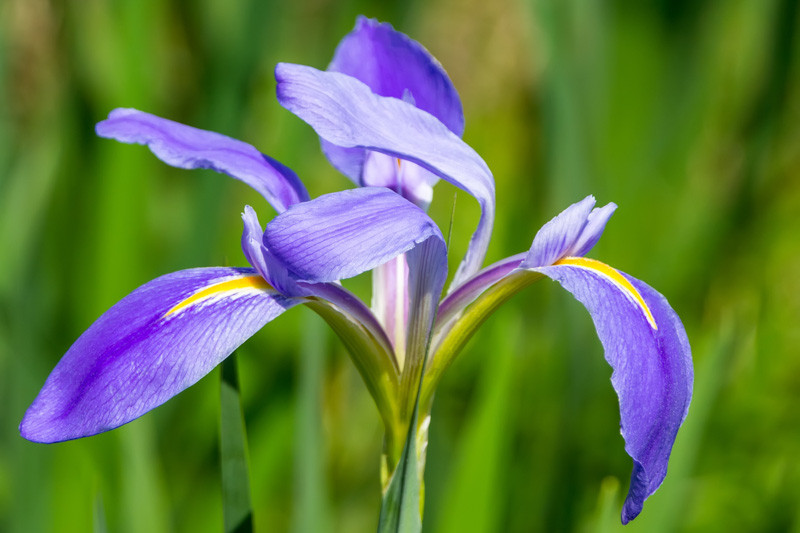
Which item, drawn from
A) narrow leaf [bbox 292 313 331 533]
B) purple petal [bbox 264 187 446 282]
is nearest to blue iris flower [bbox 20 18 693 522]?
purple petal [bbox 264 187 446 282]

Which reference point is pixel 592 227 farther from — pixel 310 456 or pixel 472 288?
pixel 310 456

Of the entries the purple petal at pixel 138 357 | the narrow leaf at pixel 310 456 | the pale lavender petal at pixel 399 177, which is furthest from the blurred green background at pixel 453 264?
the purple petal at pixel 138 357

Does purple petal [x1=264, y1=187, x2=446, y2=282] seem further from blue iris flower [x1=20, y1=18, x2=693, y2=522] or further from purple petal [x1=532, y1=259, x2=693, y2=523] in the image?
purple petal [x1=532, y1=259, x2=693, y2=523]

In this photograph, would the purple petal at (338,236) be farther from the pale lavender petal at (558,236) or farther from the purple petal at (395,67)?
the purple petal at (395,67)

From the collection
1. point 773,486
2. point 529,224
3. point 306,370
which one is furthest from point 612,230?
point 306,370

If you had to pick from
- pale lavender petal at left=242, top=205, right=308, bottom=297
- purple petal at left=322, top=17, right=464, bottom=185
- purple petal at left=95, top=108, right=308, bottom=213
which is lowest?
pale lavender petal at left=242, top=205, right=308, bottom=297

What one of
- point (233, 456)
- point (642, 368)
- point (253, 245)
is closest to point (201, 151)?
point (253, 245)
